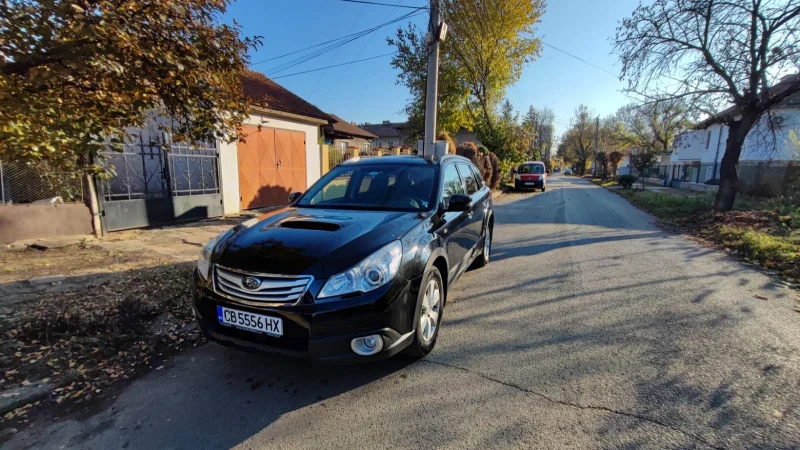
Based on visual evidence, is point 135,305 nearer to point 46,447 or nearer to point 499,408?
point 46,447

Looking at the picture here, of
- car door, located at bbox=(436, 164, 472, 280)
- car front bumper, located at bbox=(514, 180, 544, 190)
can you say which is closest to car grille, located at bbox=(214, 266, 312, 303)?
car door, located at bbox=(436, 164, 472, 280)

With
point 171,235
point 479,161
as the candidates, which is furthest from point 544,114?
point 171,235

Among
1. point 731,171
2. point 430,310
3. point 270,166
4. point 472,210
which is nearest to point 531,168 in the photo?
point 731,171

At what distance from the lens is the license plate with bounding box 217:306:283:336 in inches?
93.4

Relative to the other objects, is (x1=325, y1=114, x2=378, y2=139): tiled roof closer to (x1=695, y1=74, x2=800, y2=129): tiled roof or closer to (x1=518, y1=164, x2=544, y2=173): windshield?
(x1=518, y1=164, x2=544, y2=173): windshield

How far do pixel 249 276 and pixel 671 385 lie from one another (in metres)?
3.17

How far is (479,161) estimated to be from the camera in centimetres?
1698

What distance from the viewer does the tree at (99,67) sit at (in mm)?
2541

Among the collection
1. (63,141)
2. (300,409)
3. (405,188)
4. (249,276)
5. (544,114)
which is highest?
(544,114)

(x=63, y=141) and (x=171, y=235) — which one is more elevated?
(x=63, y=141)

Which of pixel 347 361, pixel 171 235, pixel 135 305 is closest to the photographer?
pixel 347 361

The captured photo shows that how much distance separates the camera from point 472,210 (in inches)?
183

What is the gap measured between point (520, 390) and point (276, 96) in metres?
12.1

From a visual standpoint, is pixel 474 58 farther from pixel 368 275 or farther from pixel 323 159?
pixel 368 275
